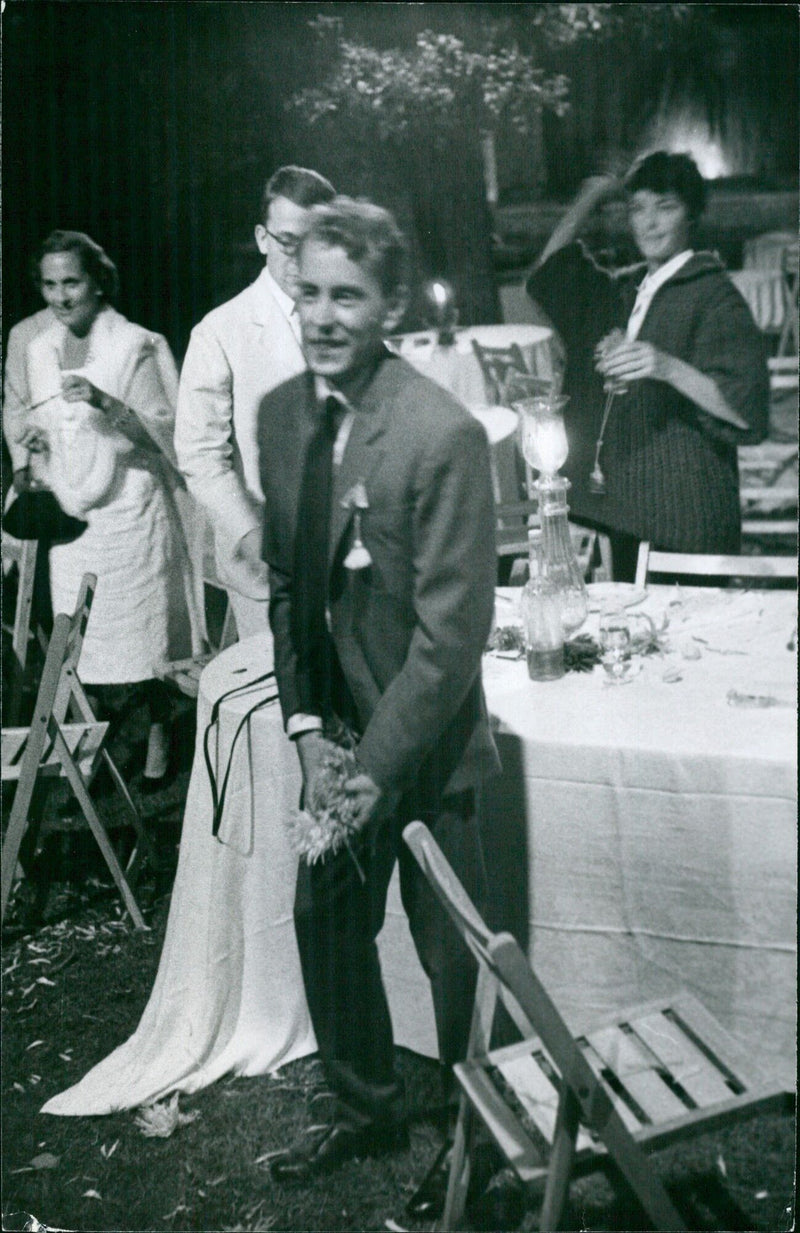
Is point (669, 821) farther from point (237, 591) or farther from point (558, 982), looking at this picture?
point (237, 591)

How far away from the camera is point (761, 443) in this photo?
2.46 m

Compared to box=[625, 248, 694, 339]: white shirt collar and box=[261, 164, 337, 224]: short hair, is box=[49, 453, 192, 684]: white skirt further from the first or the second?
box=[625, 248, 694, 339]: white shirt collar

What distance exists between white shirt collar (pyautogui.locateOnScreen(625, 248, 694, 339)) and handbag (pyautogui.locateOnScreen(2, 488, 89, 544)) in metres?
1.27

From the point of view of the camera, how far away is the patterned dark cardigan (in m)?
2.44

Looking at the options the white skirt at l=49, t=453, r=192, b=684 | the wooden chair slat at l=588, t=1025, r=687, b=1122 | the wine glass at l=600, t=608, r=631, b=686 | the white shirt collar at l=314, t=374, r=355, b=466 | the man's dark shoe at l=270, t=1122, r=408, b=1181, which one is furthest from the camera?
the white skirt at l=49, t=453, r=192, b=684

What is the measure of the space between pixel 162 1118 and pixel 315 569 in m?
1.23

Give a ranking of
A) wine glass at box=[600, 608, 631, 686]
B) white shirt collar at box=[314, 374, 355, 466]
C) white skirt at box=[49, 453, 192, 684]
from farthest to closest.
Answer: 1. white skirt at box=[49, 453, 192, 684]
2. wine glass at box=[600, 608, 631, 686]
3. white shirt collar at box=[314, 374, 355, 466]

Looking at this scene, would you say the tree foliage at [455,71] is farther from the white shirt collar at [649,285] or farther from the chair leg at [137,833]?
the chair leg at [137,833]

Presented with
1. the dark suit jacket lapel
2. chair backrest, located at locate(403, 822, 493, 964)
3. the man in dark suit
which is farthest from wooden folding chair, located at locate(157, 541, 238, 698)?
chair backrest, located at locate(403, 822, 493, 964)

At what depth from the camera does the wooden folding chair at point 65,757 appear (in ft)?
9.19

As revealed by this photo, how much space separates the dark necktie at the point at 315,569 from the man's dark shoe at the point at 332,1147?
2.93 ft

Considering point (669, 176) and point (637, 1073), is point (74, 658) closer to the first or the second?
point (637, 1073)

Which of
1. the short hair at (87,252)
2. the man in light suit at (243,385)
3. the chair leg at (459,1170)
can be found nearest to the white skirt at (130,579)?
the man in light suit at (243,385)

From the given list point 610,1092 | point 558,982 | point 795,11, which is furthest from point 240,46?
point 610,1092
